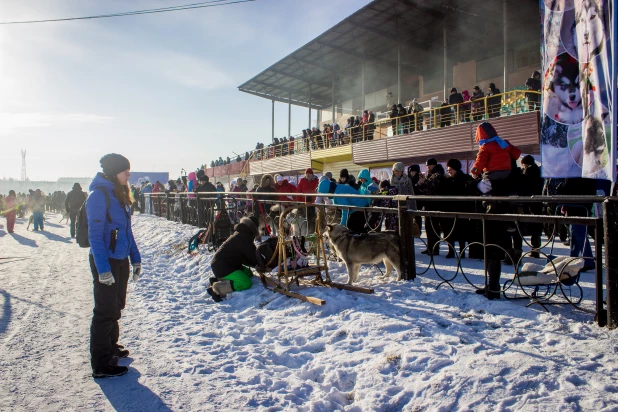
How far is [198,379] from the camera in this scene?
314 centimetres

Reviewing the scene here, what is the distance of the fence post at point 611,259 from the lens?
305cm

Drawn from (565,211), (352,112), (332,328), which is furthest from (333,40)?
(332,328)

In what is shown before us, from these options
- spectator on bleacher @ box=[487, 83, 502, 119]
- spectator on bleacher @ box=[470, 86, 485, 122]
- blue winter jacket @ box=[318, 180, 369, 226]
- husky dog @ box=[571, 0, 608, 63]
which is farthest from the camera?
spectator on bleacher @ box=[470, 86, 485, 122]

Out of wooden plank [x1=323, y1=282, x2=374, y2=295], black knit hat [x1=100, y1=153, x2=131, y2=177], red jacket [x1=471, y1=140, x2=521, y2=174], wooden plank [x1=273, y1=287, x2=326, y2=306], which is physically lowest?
wooden plank [x1=273, y1=287, x2=326, y2=306]

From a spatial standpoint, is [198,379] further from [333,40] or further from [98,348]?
[333,40]

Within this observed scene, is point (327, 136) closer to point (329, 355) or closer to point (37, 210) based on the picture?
point (37, 210)

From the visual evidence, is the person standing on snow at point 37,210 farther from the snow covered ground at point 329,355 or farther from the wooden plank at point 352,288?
the wooden plank at point 352,288

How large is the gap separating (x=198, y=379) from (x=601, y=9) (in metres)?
4.67

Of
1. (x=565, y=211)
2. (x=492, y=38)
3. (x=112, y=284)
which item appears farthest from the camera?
(x=492, y=38)

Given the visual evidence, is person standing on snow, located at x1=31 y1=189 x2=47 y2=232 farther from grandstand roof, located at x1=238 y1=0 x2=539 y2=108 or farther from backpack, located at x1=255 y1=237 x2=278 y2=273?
grandstand roof, located at x1=238 y1=0 x2=539 y2=108

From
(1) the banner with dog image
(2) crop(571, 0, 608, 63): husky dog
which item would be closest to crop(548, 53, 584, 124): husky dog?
(1) the banner with dog image

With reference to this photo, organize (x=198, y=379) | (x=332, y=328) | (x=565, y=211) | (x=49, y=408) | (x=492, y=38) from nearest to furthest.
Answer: (x=49, y=408)
(x=198, y=379)
(x=332, y=328)
(x=565, y=211)
(x=492, y=38)

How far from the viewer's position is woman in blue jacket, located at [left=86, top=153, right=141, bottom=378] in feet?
10.8

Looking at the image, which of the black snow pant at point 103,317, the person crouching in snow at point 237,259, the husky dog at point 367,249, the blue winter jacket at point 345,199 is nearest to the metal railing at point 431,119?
the blue winter jacket at point 345,199
